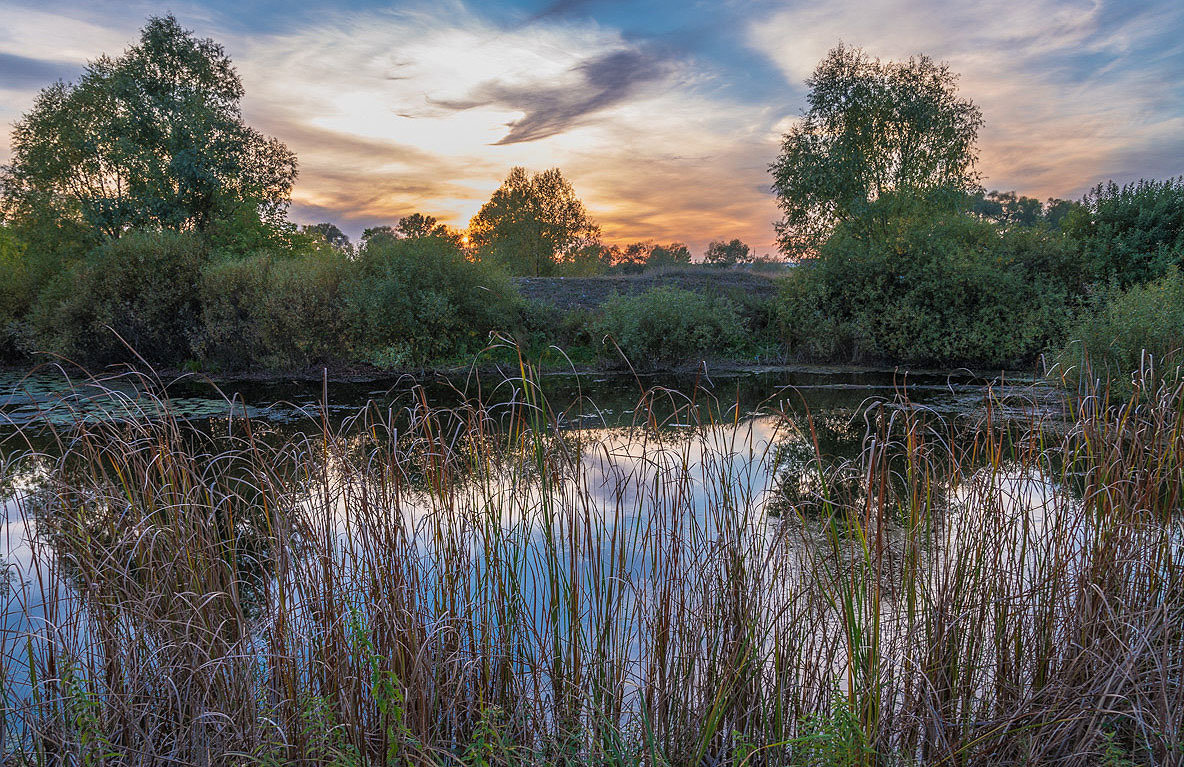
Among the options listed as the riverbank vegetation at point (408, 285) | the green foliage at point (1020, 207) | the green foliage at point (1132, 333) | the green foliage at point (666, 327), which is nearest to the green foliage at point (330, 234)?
the riverbank vegetation at point (408, 285)

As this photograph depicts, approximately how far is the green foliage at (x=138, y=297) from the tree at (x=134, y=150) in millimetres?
4687

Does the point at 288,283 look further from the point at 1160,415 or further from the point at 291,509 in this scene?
the point at 1160,415

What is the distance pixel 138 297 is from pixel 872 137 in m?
25.8

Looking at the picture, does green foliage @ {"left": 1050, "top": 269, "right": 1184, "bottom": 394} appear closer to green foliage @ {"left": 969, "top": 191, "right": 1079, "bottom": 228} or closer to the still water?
the still water

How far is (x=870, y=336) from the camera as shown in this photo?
56.0ft

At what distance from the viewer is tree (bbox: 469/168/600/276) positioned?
131ft

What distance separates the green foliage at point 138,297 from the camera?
17.2 m

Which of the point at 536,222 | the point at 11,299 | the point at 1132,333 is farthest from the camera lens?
the point at 536,222

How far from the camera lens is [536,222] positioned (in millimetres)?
40750

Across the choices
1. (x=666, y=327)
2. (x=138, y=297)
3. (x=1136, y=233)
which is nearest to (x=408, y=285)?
(x=666, y=327)

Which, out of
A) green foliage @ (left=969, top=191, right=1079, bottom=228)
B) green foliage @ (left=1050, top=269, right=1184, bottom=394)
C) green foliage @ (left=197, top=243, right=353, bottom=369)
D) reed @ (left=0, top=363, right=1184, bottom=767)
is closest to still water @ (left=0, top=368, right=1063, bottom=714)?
reed @ (left=0, top=363, right=1184, bottom=767)

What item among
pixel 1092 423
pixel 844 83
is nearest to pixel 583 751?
pixel 1092 423

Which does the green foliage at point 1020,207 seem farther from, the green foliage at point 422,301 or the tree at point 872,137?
the green foliage at point 422,301

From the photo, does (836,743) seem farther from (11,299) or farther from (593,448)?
(11,299)
